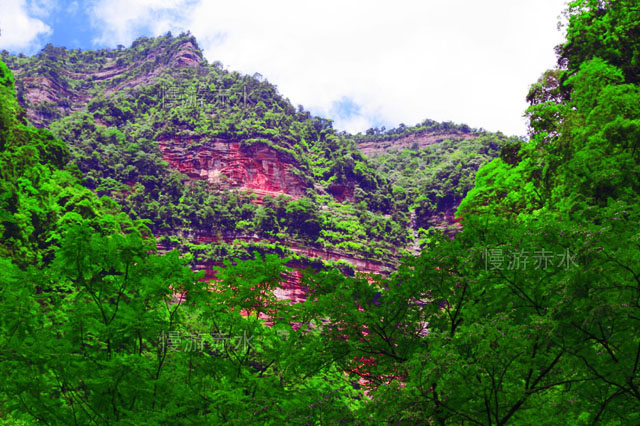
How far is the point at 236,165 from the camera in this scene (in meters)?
69.0

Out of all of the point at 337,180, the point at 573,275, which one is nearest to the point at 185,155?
the point at 337,180

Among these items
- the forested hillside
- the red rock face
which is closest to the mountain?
the red rock face

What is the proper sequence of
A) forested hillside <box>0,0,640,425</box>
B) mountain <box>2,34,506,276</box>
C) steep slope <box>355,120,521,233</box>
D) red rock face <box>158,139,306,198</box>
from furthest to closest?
steep slope <box>355,120,521,233</box> → red rock face <box>158,139,306,198</box> → mountain <box>2,34,506,276</box> → forested hillside <box>0,0,640,425</box>

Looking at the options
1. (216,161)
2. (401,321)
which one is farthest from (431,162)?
(401,321)

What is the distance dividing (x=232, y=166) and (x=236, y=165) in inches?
26.0

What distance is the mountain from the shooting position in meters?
54.1

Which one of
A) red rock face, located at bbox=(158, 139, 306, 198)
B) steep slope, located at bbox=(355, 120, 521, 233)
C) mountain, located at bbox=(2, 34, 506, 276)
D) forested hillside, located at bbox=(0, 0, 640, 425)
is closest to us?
forested hillside, located at bbox=(0, 0, 640, 425)

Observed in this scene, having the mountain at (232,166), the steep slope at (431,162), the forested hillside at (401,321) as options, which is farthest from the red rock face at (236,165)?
the forested hillside at (401,321)

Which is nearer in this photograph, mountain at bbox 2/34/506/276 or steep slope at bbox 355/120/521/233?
mountain at bbox 2/34/506/276

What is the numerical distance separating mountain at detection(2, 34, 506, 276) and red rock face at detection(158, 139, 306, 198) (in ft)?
0.55

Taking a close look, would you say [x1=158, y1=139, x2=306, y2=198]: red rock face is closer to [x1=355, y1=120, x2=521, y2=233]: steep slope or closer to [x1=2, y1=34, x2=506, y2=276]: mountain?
[x1=2, y1=34, x2=506, y2=276]: mountain

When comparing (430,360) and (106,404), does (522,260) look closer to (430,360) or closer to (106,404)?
(430,360)

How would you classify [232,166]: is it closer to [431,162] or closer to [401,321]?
[431,162]

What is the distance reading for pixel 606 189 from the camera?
10.8 m
